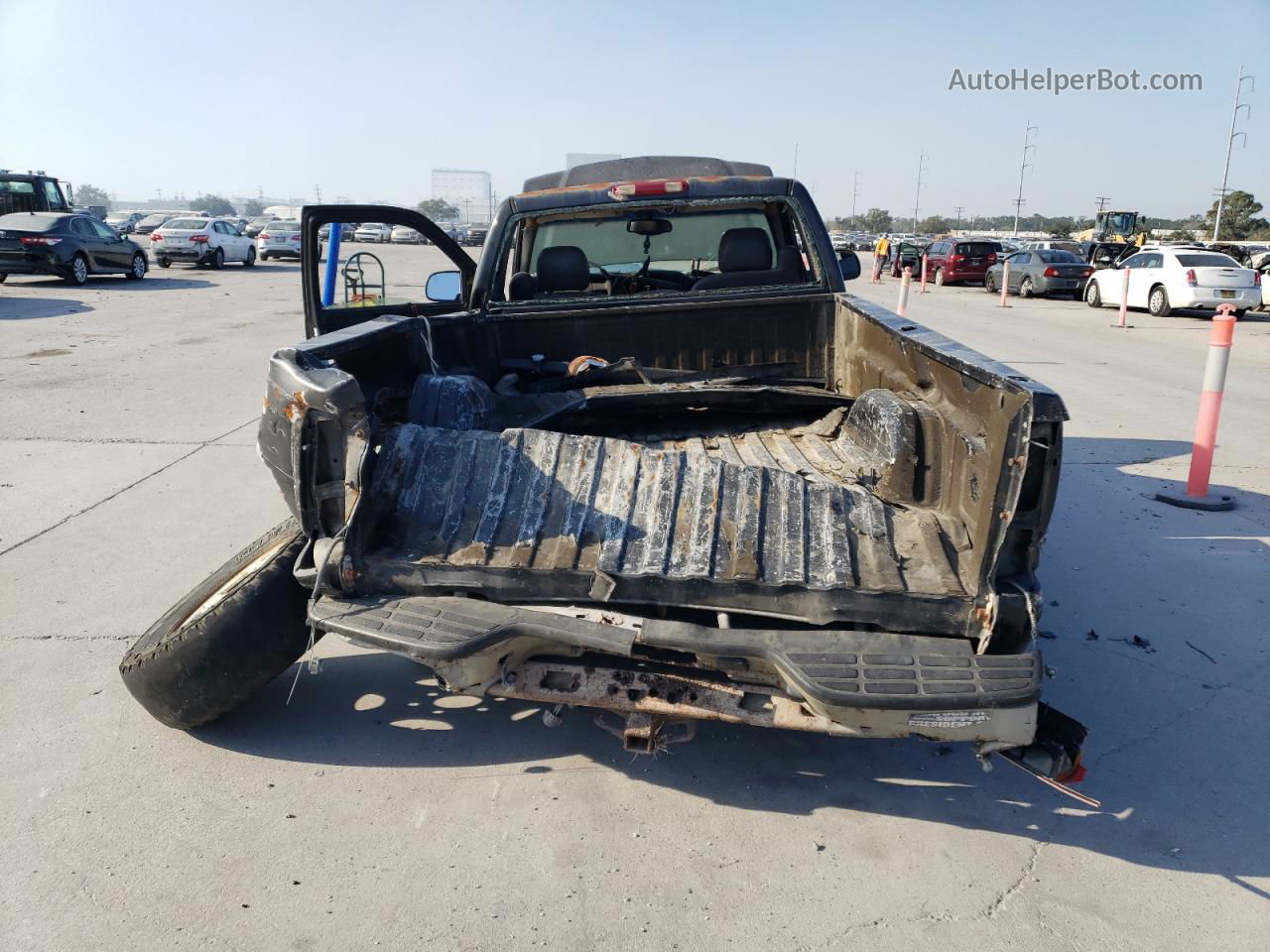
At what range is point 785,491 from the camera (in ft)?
9.37

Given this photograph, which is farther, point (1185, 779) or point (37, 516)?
point (37, 516)

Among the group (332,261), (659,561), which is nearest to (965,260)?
(332,261)

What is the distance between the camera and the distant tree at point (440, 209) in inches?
3203

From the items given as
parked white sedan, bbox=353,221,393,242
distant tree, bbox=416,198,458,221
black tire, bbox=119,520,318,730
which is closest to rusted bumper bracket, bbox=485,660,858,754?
black tire, bbox=119,520,318,730

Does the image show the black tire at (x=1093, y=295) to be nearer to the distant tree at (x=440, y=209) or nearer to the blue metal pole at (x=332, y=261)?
the blue metal pole at (x=332, y=261)

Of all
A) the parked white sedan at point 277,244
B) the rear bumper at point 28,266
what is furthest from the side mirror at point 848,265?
the parked white sedan at point 277,244

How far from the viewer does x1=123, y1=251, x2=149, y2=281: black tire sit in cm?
2173

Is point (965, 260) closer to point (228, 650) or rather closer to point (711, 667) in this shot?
point (711, 667)

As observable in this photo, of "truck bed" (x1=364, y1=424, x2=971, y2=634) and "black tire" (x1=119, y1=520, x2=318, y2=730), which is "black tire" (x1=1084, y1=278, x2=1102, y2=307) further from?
"black tire" (x1=119, y1=520, x2=318, y2=730)

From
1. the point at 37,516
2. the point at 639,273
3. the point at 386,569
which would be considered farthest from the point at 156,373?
the point at 386,569

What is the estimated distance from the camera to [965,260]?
2797 centimetres

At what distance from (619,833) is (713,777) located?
425mm

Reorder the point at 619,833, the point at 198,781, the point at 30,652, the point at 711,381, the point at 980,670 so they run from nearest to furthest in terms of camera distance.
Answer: the point at 980,670 → the point at 619,833 → the point at 198,781 → the point at 30,652 → the point at 711,381

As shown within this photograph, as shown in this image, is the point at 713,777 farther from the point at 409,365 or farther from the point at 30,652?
the point at 30,652
